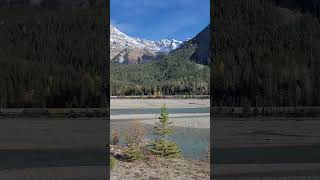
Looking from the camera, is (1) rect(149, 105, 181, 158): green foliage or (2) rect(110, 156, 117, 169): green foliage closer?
(2) rect(110, 156, 117, 169): green foliage

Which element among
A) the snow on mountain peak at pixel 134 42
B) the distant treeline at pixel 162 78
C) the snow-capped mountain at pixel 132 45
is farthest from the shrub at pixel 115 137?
the snow on mountain peak at pixel 134 42

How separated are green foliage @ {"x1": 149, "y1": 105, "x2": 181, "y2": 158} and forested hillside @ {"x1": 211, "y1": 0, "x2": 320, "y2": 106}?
34.3 inches

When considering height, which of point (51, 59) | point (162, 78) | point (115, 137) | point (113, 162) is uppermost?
point (51, 59)

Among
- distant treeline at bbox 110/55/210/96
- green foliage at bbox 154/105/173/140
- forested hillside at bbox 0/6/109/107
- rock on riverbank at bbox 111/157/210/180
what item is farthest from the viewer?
distant treeline at bbox 110/55/210/96

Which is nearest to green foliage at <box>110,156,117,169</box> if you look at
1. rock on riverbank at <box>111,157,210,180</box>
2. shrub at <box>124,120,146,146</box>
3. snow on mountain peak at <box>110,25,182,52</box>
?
rock on riverbank at <box>111,157,210,180</box>

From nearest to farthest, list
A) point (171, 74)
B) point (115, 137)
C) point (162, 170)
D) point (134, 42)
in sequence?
point (162, 170), point (115, 137), point (134, 42), point (171, 74)

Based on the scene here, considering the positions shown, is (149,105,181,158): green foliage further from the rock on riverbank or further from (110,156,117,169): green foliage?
(110,156,117,169): green foliage

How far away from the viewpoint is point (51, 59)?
8312 mm

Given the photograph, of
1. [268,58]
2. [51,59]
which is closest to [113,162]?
[51,59]

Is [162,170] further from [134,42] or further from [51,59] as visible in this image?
[134,42]

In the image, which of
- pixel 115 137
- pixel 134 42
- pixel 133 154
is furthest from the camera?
pixel 134 42

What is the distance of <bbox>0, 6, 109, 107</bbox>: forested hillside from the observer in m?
8.09

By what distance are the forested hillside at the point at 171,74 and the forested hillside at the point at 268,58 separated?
35.0 inches

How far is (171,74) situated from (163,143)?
297 centimetres
